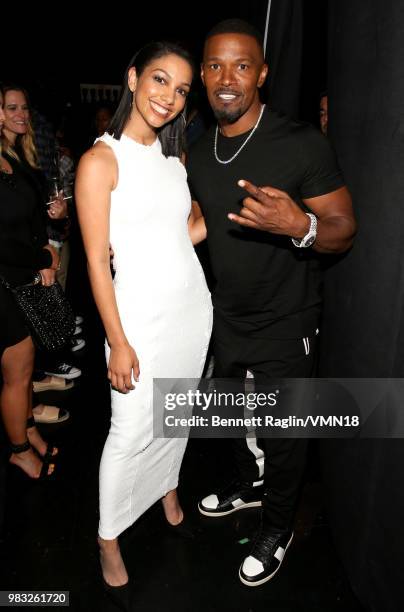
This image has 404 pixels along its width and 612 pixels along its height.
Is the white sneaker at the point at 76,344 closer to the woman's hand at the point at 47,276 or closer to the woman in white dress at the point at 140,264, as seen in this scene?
the woman's hand at the point at 47,276

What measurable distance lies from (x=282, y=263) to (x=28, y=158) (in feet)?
5.71

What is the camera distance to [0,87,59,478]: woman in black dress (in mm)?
1894

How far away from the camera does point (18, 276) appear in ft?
6.53

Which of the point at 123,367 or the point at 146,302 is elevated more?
the point at 146,302

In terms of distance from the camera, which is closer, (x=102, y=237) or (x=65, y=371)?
(x=102, y=237)

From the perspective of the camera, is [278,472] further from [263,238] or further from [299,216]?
[299,216]

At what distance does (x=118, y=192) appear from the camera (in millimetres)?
1371

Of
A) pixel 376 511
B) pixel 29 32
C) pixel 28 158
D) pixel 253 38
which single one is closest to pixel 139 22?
pixel 29 32

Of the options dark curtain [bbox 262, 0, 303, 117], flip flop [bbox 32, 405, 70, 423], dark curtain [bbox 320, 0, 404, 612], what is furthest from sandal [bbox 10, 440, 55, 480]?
dark curtain [bbox 262, 0, 303, 117]

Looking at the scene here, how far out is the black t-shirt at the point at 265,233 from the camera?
58.7 inches

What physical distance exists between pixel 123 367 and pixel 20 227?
2.93ft

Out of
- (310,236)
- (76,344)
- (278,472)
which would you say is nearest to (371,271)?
(310,236)

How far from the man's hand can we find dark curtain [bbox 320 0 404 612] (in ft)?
1.00

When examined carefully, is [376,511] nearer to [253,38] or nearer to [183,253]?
[183,253]
